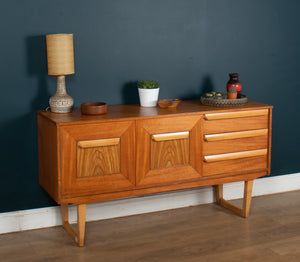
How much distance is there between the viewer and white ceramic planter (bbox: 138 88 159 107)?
3.19 m

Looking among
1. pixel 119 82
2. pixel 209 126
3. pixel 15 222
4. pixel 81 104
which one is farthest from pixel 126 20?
pixel 15 222

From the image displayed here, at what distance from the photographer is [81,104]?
3.00m

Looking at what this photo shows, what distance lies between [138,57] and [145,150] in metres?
0.72

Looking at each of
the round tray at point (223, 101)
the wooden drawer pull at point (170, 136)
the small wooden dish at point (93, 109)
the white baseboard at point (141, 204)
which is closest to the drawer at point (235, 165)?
the wooden drawer pull at point (170, 136)

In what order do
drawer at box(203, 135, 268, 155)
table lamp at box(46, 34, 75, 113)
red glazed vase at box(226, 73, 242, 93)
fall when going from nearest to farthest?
table lamp at box(46, 34, 75, 113) → drawer at box(203, 135, 268, 155) → red glazed vase at box(226, 73, 242, 93)

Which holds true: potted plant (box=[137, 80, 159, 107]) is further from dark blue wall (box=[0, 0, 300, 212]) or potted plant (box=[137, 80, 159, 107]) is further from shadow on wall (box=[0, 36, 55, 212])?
shadow on wall (box=[0, 36, 55, 212])

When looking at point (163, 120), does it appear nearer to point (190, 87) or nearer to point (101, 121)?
point (101, 121)

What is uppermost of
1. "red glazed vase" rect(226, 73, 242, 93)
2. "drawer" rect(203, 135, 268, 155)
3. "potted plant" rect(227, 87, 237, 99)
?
"red glazed vase" rect(226, 73, 242, 93)

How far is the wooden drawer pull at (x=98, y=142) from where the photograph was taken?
279 cm

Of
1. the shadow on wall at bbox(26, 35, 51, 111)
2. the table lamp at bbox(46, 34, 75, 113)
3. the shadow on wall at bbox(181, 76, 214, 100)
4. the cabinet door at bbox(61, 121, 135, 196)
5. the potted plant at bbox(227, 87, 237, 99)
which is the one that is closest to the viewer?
the cabinet door at bbox(61, 121, 135, 196)

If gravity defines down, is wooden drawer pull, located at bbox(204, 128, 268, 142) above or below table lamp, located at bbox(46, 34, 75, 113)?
below

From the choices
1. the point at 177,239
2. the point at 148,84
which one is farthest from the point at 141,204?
the point at 148,84

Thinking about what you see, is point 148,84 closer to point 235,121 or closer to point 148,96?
point 148,96

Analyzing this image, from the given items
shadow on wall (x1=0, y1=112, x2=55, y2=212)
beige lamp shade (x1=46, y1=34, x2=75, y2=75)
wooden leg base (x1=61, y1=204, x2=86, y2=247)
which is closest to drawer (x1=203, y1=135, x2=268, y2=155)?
wooden leg base (x1=61, y1=204, x2=86, y2=247)
